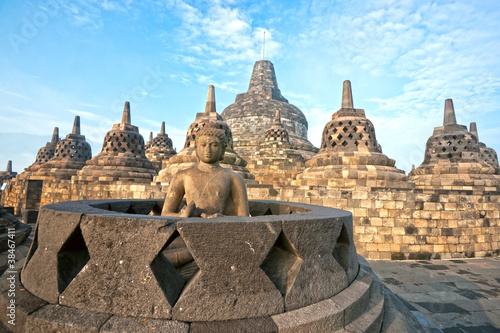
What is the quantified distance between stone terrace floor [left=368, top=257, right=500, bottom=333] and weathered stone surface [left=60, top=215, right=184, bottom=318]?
348cm

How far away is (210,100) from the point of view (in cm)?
952

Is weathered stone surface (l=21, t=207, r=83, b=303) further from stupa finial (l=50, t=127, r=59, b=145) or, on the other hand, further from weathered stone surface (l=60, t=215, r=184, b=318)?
stupa finial (l=50, t=127, r=59, b=145)

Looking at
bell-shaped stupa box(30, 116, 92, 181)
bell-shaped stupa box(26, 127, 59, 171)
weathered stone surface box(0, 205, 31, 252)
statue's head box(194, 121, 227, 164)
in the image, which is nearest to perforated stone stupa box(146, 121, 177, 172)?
bell-shaped stupa box(30, 116, 92, 181)

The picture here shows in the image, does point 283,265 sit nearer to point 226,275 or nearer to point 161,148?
point 226,275

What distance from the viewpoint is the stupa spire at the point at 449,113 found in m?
9.71

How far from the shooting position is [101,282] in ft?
4.51

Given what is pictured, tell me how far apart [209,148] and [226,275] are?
4.46ft

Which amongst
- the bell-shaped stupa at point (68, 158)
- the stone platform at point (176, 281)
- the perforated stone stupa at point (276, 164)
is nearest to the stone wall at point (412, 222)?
the stone platform at point (176, 281)

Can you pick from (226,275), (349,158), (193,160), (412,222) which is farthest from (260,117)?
(226,275)

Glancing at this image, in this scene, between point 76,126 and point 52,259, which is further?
point 76,126

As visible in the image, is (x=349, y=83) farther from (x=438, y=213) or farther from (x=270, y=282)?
(x=270, y=282)

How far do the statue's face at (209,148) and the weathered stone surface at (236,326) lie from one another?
1501 millimetres

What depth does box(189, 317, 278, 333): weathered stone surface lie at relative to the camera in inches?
49.9

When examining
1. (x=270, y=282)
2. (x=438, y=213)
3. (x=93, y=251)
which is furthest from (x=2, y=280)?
(x=438, y=213)
